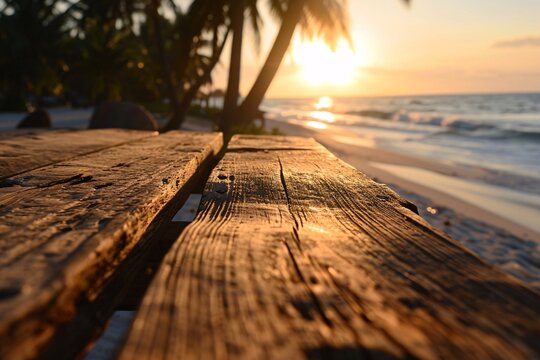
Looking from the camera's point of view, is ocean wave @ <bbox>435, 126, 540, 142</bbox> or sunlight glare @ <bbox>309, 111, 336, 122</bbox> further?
sunlight glare @ <bbox>309, 111, 336, 122</bbox>

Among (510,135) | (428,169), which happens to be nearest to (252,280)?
(428,169)

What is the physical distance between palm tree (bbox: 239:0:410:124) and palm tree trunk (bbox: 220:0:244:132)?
42cm

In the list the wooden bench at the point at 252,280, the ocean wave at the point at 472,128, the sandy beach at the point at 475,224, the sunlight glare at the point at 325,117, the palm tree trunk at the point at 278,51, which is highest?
the palm tree trunk at the point at 278,51

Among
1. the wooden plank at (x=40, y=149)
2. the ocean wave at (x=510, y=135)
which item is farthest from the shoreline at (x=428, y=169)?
the ocean wave at (x=510, y=135)

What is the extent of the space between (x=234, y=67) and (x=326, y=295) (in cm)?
893

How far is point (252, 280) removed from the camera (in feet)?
1.96

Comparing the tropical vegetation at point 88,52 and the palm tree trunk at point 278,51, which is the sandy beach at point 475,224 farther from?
the tropical vegetation at point 88,52

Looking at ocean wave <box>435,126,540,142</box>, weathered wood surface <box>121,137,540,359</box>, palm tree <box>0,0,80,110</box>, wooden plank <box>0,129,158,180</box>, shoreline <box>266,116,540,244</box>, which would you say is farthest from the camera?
palm tree <box>0,0,80,110</box>

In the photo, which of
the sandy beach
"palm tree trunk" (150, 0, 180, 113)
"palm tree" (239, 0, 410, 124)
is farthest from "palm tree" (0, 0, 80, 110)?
the sandy beach

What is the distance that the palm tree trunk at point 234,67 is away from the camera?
349 inches

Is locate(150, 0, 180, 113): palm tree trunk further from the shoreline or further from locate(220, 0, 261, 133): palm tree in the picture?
the shoreline

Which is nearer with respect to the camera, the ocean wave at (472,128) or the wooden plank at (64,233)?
the wooden plank at (64,233)

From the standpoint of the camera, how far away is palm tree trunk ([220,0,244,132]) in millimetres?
8875

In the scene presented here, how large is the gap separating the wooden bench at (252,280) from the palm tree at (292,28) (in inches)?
280
